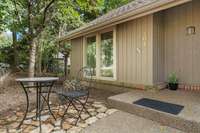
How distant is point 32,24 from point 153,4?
438cm

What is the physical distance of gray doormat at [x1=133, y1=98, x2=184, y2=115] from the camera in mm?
3121

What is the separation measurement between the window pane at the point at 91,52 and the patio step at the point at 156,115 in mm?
2766

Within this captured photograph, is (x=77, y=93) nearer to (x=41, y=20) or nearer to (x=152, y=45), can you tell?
(x=152, y=45)

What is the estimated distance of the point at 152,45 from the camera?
4.70m

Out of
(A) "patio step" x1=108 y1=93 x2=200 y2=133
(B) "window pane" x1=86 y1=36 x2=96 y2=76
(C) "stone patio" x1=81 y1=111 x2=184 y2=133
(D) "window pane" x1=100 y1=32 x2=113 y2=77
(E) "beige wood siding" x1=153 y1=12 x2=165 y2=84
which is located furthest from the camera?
(B) "window pane" x1=86 y1=36 x2=96 y2=76

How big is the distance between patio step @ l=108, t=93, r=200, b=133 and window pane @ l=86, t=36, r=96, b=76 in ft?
9.08

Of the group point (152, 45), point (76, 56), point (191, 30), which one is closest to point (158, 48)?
point (152, 45)

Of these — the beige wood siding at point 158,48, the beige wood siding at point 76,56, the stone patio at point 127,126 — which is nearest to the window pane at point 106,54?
the beige wood siding at point 76,56

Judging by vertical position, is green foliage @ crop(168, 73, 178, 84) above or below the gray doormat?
above

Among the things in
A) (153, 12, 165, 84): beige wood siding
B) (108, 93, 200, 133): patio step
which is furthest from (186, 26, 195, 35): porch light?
(108, 93, 200, 133): patio step

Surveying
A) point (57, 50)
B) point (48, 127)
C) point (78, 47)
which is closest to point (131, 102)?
point (48, 127)

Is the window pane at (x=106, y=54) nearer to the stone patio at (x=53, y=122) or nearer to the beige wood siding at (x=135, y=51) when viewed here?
the beige wood siding at (x=135, y=51)

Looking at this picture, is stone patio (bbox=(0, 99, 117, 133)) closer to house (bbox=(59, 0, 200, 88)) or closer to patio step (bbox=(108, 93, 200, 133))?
patio step (bbox=(108, 93, 200, 133))

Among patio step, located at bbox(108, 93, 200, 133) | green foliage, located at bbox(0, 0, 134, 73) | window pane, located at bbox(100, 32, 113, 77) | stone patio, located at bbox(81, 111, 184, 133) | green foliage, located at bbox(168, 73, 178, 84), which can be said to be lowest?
stone patio, located at bbox(81, 111, 184, 133)
